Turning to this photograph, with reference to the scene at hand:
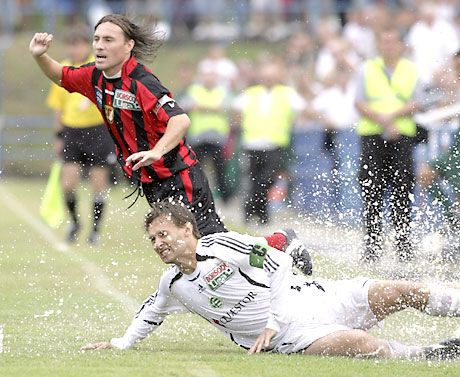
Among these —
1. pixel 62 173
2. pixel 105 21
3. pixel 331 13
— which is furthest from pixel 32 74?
pixel 105 21

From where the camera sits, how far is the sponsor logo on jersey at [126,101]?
905 centimetres

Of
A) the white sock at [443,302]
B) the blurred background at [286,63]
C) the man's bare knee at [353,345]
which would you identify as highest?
the white sock at [443,302]

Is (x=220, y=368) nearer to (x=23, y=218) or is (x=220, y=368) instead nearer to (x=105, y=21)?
(x=105, y=21)

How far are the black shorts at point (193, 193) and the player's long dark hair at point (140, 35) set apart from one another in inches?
36.5

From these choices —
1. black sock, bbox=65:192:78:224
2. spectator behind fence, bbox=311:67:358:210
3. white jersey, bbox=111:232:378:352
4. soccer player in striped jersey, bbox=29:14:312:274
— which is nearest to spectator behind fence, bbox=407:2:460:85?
spectator behind fence, bbox=311:67:358:210

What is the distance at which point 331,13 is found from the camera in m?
27.4

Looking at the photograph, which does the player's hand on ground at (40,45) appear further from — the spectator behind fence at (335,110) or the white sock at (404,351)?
the spectator behind fence at (335,110)

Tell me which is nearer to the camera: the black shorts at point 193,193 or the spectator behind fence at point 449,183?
the black shorts at point 193,193

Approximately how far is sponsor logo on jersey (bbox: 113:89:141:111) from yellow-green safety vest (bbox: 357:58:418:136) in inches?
208

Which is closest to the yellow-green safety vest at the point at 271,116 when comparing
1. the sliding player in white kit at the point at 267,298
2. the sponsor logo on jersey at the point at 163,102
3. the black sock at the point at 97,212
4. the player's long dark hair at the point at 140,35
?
the black sock at the point at 97,212

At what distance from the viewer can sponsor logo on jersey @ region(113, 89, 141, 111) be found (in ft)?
29.7

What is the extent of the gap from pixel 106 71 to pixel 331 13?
61.4 ft

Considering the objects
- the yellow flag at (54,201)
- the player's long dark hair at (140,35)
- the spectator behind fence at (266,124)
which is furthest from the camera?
the spectator behind fence at (266,124)

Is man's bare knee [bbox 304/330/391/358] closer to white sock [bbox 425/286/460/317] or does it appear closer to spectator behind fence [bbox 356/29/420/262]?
white sock [bbox 425/286/460/317]
